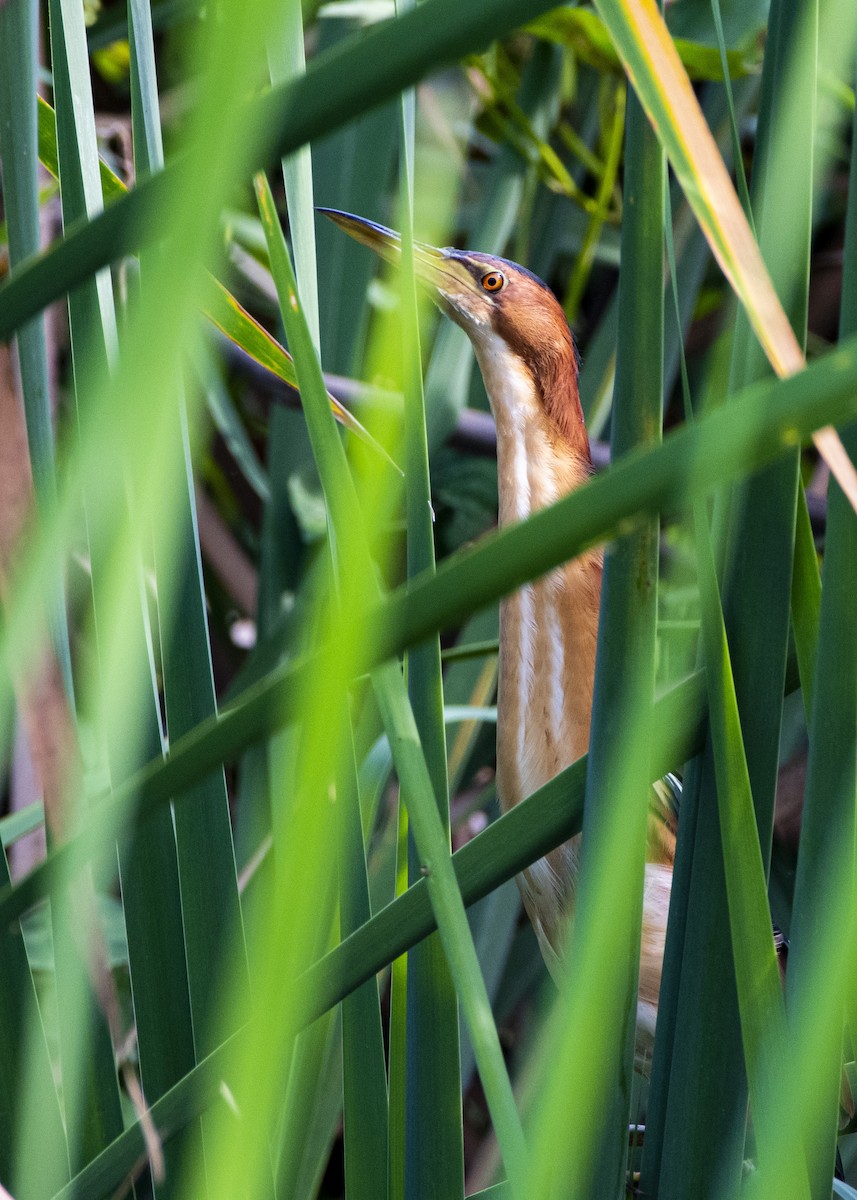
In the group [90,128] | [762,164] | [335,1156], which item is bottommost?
[335,1156]

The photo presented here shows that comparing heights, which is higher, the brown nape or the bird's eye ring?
the bird's eye ring

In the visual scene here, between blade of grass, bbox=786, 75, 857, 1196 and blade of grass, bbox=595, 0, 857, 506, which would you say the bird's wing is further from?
blade of grass, bbox=595, 0, 857, 506

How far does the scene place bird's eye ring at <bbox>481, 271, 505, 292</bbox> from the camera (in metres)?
1.01

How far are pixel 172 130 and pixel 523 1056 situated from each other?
3.43ft

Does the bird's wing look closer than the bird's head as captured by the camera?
Yes

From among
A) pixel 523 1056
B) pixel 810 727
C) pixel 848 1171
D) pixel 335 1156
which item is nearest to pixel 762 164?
pixel 810 727

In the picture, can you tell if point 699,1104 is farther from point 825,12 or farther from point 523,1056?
point 523,1056

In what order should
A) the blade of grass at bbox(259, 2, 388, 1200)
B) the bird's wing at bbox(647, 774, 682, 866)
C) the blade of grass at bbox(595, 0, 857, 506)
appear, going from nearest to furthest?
the blade of grass at bbox(595, 0, 857, 506) < the blade of grass at bbox(259, 2, 388, 1200) < the bird's wing at bbox(647, 774, 682, 866)

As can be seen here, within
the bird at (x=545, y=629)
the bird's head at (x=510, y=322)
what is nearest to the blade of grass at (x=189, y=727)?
the bird at (x=545, y=629)

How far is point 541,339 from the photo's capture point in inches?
39.4

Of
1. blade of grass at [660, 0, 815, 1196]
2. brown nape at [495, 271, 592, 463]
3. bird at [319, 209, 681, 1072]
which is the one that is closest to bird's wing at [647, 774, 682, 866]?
bird at [319, 209, 681, 1072]

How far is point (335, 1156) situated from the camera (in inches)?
51.1

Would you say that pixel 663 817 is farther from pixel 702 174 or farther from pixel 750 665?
pixel 702 174

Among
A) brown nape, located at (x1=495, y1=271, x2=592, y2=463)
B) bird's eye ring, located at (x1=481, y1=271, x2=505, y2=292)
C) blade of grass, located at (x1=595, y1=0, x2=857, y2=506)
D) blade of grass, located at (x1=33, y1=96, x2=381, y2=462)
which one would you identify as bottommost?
blade of grass, located at (x1=595, y1=0, x2=857, y2=506)
